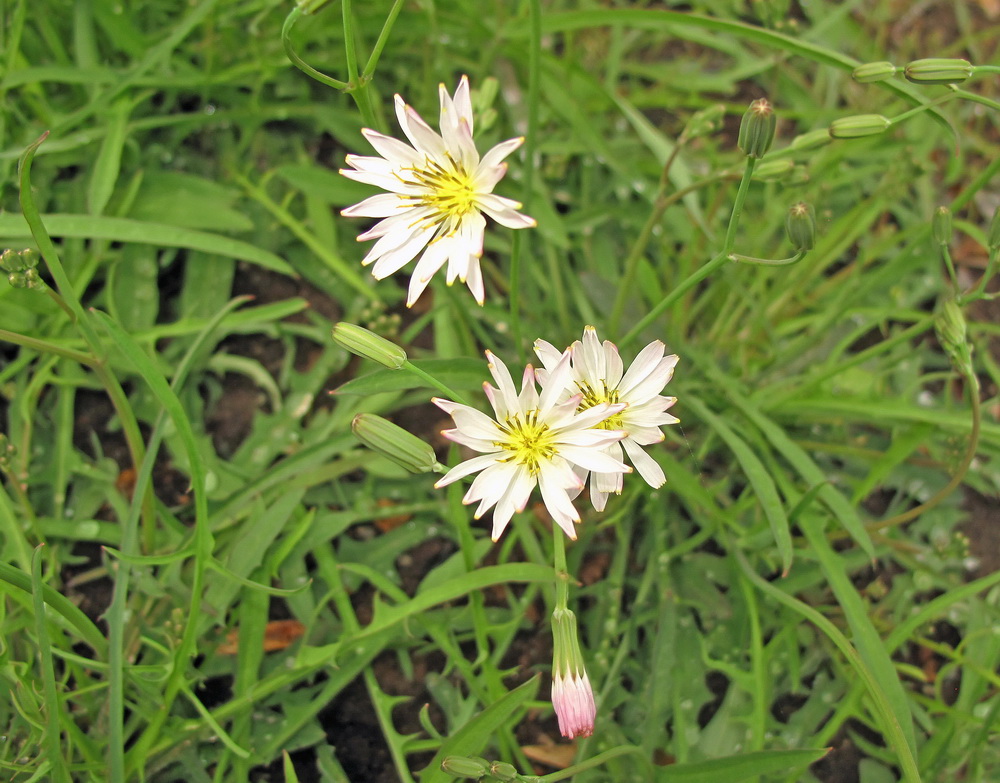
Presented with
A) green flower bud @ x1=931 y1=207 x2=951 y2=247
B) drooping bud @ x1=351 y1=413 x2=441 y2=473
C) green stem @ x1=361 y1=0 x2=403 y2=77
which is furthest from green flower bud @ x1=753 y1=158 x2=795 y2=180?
drooping bud @ x1=351 y1=413 x2=441 y2=473

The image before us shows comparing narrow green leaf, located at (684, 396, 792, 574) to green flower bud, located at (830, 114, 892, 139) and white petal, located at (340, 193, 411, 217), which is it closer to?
green flower bud, located at (830, 114, 892, 139)

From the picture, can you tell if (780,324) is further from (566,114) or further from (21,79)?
(21,79)

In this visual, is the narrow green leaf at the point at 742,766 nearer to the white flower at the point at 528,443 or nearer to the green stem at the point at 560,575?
the green stem at the point at 560,575

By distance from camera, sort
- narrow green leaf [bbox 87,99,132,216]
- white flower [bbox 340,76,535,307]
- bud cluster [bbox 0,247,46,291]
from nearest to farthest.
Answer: white flower [bbox 340,76,535,307]
bud cluster [bbox 0,247,46,291]
narrow green leaf [bbox 87,99,132,216]

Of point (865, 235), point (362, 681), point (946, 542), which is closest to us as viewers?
point (362, 681)

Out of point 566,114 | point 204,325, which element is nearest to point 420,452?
point 204,325

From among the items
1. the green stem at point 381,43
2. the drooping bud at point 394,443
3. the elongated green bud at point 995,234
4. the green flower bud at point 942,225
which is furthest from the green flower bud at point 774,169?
the drooping bud at point 394,443
